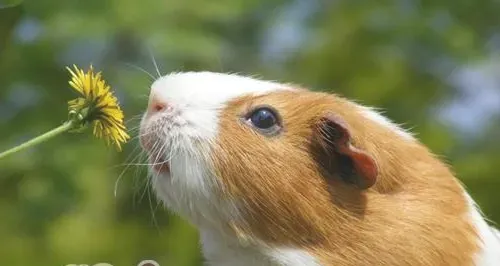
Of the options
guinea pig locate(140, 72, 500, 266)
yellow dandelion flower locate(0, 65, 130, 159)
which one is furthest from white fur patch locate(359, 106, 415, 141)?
yellow dandelion flower locate(0, 65, 130, 159)

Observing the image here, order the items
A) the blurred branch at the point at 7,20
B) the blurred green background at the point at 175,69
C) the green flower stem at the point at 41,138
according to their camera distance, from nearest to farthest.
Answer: the green flower stem at the point at 41,138
the blurred branch at the point at 7,20
the blurred green background at the point at 175,69

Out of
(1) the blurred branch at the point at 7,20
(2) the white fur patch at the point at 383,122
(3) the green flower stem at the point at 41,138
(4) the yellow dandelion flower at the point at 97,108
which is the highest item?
(2) the white fur patch at the point at 383,122

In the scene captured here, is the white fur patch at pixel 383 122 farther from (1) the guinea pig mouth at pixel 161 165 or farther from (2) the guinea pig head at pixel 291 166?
(1) the guinea pig mouth at pixel 161 165

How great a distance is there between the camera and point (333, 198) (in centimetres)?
80

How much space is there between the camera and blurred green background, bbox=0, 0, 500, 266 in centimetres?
143

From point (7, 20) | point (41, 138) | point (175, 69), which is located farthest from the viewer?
point (175, 69)

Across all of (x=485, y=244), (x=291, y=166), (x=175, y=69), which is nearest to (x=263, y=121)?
(x=291, y=166)

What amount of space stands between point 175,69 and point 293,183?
991 millimetres

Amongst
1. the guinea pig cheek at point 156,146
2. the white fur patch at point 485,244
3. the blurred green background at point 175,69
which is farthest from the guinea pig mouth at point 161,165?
the white fur patch at point 485,244

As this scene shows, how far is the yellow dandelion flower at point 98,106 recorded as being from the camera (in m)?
0.59

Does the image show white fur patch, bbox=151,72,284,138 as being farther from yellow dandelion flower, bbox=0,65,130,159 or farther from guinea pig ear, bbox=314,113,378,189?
yellow dandelion flower, bbox=0,65,130,159

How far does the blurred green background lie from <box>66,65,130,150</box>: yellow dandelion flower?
317 mm

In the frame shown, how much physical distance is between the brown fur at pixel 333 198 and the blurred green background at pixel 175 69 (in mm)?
168

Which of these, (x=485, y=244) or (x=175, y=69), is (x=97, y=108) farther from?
(x=175, y=69)
